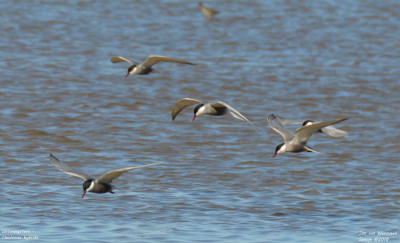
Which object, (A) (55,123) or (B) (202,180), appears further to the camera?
(A) (55,123)

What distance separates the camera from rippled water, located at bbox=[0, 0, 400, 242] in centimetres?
972

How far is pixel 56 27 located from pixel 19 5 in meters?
3.75

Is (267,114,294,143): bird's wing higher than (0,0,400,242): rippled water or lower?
higher

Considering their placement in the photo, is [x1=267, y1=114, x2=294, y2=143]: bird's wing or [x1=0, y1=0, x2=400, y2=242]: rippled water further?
[x1=267, y1=114, x2=294, y2=143]: bird's wing

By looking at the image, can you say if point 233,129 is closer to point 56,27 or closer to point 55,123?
point 55,123

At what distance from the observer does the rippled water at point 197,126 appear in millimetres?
9719

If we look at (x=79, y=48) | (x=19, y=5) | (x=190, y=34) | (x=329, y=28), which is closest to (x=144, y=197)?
(x=79, y=48)

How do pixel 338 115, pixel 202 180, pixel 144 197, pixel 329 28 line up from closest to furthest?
1. pixel 144 197
2. pixel 202 180
3. pixel 338 115
4. pixel 329 28

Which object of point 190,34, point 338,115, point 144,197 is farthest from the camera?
point 190,34

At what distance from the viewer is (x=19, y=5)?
26.7m

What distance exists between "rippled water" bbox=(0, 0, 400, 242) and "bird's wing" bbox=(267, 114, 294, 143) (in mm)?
796

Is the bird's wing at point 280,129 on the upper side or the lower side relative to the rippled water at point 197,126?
upper

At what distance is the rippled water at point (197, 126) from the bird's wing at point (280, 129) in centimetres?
80

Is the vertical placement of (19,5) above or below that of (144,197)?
below
